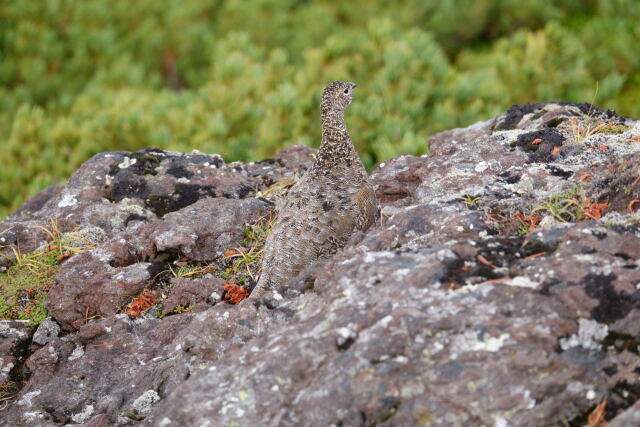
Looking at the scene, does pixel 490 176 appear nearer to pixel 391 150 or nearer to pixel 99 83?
pixel 391 150

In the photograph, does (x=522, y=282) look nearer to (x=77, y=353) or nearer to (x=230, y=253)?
(x=230, y=253)

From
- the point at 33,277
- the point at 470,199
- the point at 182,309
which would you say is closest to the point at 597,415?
the point at 470,199

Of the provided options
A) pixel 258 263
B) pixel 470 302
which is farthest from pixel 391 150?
pixel 470 302

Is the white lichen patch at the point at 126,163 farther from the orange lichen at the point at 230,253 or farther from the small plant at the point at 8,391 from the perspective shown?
the small plant at the point at 8,391

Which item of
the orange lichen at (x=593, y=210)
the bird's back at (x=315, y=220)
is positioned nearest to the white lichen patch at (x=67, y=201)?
the bird's back at (x=315, y=220)

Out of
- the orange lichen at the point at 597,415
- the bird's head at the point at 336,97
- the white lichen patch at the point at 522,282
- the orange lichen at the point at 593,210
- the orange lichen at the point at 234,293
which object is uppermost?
the bird's head at the point at 336,97
